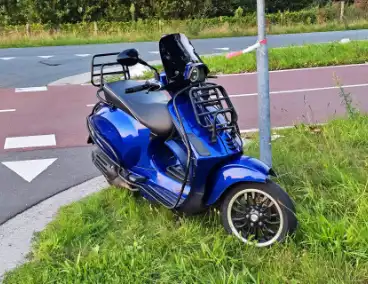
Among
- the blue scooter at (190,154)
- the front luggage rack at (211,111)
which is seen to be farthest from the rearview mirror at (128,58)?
the front luggage rack at (211,111)

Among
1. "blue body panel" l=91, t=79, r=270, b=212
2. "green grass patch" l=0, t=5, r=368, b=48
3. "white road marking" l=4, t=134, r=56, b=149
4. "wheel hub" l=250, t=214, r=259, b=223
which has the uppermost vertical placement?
"blue body panel" l=91, t=79, r=270, b=212

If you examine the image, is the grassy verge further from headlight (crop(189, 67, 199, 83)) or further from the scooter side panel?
headlight (crop(189, 67, 199, 83))

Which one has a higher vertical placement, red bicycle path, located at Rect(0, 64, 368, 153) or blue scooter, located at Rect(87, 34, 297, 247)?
blue scooter, located at Rect(87, 34, 297, 247)

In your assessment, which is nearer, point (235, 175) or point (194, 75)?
point (235, 175)

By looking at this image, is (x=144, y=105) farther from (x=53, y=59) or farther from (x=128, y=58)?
(x=53, y=59)

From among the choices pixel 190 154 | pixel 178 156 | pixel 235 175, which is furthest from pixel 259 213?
pixel 178 156

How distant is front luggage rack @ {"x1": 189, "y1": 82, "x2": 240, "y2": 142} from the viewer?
11.9 ft

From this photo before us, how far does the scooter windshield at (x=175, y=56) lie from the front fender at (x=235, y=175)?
71 centimetres

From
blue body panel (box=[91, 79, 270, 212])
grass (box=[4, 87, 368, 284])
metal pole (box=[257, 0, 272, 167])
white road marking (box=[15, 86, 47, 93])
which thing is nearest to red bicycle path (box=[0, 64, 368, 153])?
white road marking (box=[15, 86, 47, 93])

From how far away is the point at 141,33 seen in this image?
23156mm

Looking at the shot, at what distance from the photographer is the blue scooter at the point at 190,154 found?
3.52 m

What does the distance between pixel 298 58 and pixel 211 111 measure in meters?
9.57

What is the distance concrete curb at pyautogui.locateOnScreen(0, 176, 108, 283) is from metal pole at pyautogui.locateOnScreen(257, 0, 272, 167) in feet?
5.35

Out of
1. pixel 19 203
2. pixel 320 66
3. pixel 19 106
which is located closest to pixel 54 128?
pixel 19 106
